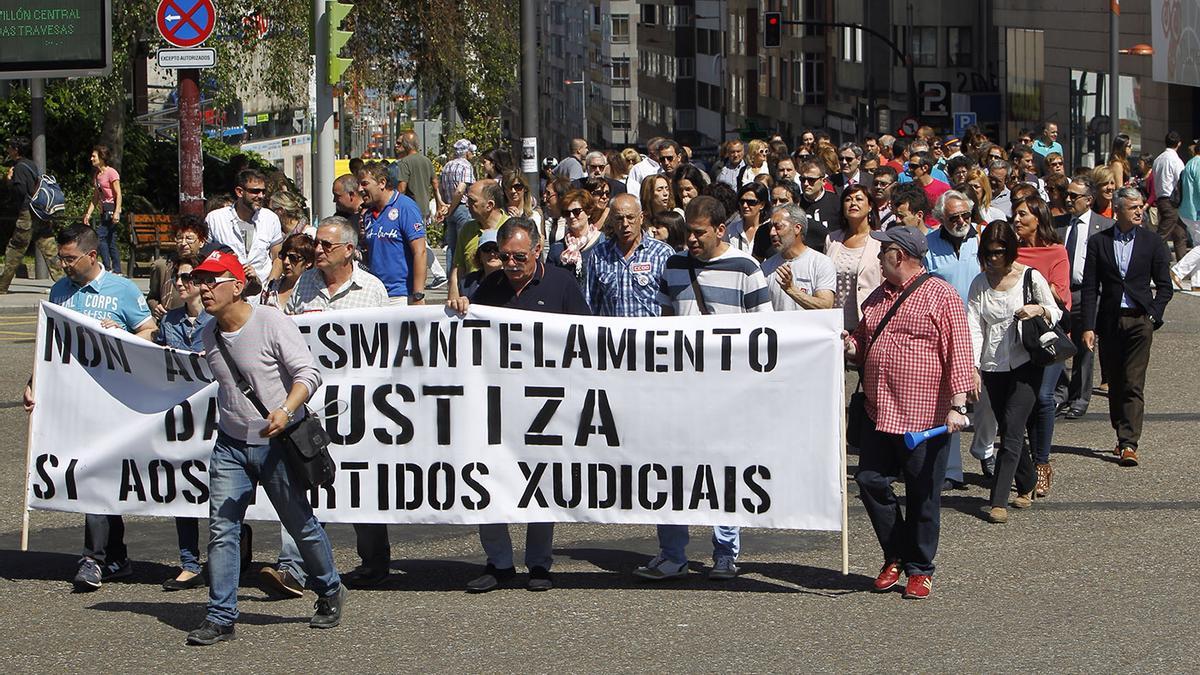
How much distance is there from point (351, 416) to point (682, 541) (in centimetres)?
167

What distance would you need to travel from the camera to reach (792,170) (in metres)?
18.8

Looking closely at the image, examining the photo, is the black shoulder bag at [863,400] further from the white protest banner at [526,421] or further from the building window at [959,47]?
the building window at [959,47]

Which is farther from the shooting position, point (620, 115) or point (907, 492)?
point (620, 115)


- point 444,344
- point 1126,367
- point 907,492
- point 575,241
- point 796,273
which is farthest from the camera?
point 575,241

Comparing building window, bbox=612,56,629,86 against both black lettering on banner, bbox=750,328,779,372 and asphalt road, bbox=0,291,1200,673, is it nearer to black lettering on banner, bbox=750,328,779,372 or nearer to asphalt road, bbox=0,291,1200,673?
asphalt road, bbox=0,291,1200,673

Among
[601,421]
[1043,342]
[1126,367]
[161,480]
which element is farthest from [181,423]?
[1126,367]

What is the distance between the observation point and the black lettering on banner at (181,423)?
355 inches

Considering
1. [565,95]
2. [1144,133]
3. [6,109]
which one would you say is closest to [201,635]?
[6,109]

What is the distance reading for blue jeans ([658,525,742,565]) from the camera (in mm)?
8875

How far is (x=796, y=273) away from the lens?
9.98 m

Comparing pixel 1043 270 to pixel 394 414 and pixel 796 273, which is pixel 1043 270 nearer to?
pixel 796 273

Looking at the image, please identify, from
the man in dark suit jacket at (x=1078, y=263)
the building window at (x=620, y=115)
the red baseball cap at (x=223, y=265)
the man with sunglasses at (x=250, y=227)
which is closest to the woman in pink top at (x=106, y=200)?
the man with sunglasses at (x=250, y=227)

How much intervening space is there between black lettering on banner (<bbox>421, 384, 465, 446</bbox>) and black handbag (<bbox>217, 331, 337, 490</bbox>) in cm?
103

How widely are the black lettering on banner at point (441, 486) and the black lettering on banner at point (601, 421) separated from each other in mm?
623
